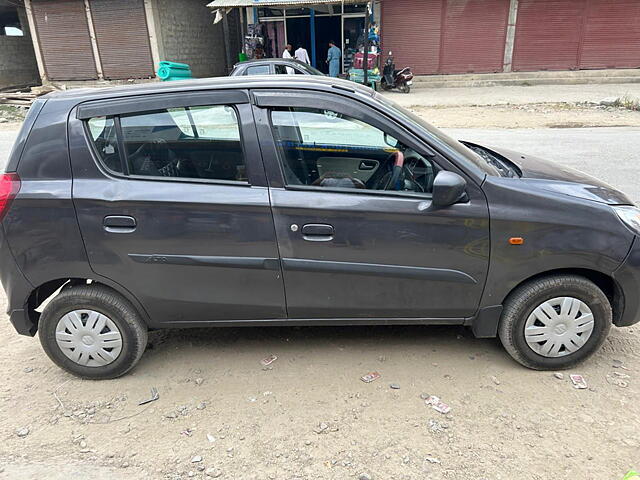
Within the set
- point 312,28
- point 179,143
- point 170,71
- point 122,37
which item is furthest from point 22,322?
point 122,37

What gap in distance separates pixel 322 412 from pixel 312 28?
20657 millimetres

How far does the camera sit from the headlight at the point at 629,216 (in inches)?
114

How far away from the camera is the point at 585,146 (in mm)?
9359

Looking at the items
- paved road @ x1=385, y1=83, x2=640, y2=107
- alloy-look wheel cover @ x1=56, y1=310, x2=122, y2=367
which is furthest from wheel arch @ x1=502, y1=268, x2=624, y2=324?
paved road @ x1=385, y1=83, x2=640, y2=107

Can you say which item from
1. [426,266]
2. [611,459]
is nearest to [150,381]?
[426,266]

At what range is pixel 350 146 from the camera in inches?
131

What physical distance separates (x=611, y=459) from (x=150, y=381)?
2.61m

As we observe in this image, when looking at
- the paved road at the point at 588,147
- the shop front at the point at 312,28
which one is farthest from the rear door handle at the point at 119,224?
the shop front at the point at 312,28

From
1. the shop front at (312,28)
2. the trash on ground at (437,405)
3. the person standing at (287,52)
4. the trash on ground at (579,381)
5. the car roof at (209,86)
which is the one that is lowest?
the trash on ground at (579,381)

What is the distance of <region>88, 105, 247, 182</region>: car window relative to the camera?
9.64 ft

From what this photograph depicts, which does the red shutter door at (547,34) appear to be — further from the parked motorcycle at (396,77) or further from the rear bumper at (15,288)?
the rear bumper at (15,288)

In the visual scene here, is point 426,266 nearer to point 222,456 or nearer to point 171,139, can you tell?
point 222,456

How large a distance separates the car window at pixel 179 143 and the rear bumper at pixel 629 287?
89.6 inches

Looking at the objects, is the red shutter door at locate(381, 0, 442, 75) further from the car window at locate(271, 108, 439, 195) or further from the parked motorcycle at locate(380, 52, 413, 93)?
the car window at locate(271, 108, 439, 195)
